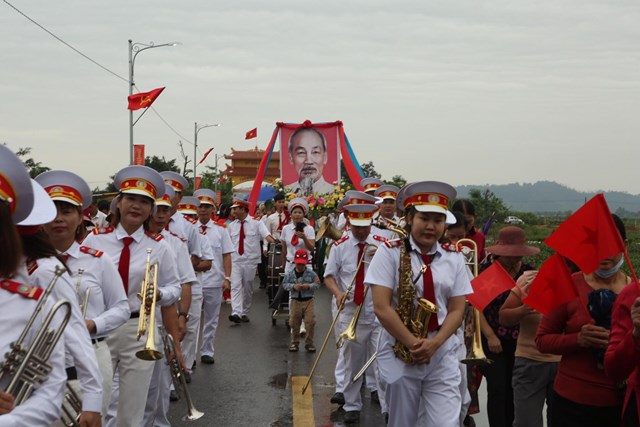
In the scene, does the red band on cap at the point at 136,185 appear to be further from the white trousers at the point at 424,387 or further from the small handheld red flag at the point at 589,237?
the small handheld red flag at the point at 589,237

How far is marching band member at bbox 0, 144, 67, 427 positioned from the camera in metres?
2.72

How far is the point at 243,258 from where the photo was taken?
14.6 meters

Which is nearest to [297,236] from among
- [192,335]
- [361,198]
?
[361,198]

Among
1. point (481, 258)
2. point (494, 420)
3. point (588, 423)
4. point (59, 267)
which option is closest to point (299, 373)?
point (481, 258)

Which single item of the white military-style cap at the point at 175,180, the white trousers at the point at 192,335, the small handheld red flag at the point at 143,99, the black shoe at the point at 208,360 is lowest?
the black shoe at the point at 208,360

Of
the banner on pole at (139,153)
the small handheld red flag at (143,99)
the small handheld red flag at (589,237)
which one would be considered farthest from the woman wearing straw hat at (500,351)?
the banner on pole at (139,153)

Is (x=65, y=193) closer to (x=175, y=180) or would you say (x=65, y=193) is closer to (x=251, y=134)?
(x=175, y=180)

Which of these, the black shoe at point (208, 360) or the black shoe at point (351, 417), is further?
the black shoe at point (208, 360)

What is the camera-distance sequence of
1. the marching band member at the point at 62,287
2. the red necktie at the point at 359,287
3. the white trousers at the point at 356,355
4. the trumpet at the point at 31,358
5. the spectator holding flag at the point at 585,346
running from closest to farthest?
the trumpet at the point at 31,358 < the marching band member at the point at 62,287 < the spectator holding flag at the point at 585,346 < the white trousers at the point at 356,355 < the red necktie at the point at 359,287

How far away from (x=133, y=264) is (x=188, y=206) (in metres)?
4.86

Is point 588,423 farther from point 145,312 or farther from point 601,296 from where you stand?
point 145,312

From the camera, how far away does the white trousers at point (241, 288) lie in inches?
555

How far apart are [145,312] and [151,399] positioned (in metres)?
1.16

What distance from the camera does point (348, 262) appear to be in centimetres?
890
